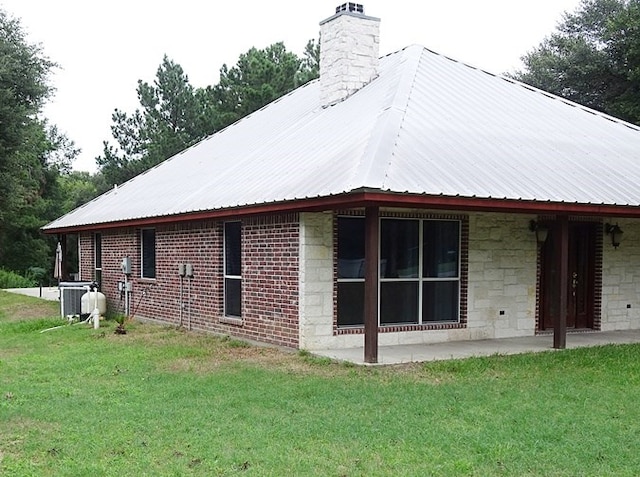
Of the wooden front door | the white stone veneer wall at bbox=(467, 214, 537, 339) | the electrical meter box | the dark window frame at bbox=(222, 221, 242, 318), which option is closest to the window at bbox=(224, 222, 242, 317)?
the dark window frame at bbox=(222, 221, 242, 318)

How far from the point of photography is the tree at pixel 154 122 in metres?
36.7

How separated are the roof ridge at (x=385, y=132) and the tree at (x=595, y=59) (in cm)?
1774

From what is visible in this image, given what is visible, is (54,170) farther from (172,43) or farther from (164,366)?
(164,366)

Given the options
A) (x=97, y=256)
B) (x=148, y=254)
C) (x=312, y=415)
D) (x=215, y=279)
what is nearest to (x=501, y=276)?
(x=215, y=279)

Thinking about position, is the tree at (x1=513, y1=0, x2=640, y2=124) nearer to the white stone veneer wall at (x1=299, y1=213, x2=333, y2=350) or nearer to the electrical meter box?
the electrical meter box

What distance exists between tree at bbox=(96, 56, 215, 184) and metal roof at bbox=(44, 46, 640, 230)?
67.8 feet

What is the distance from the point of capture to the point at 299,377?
8406 millimetres

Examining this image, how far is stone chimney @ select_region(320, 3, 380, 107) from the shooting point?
14.0 metres

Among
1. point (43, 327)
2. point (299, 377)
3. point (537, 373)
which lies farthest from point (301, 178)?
point (43, 327)

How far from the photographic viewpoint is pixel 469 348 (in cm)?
1066

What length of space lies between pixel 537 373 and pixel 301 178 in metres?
4.16

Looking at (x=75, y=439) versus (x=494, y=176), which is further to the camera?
(x=494, y=176)

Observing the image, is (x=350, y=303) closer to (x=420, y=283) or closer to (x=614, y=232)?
(x=420, y=283)

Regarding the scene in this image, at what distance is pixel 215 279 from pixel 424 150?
4.51 metres
